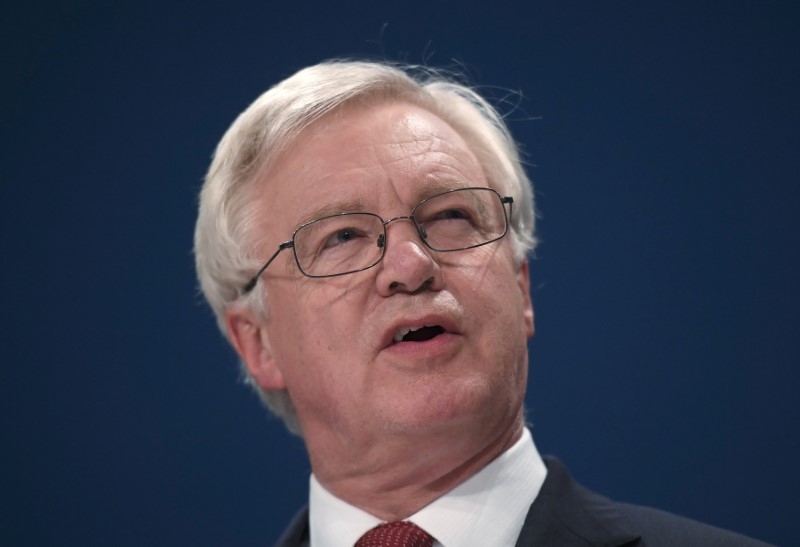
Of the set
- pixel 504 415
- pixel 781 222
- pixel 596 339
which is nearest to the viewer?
pixel 504 415

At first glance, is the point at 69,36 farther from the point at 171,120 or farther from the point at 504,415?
the point at 504,415

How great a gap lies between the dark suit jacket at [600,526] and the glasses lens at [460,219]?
0.59 meters

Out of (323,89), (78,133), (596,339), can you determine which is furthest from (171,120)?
(596,339)

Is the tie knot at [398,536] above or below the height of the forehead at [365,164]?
below

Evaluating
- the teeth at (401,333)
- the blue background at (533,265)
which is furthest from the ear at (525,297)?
the blue background at (533,265)

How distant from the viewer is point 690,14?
116 inches

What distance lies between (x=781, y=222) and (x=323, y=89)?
1602 mm

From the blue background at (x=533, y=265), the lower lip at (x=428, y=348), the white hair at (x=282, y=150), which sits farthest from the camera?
the blue background at (x=533, y=265)

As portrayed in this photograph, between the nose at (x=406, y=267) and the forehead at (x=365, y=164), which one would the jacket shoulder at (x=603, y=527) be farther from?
the forehead at (x=365, y=164)

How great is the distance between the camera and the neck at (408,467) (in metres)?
1.93

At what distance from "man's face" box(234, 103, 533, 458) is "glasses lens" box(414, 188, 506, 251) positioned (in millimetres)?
27

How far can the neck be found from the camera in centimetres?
193

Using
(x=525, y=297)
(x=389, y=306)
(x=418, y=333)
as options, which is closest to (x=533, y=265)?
(x=525, y=297)

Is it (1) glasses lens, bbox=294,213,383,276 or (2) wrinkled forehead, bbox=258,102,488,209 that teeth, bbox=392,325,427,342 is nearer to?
(1) glasses lens, bbox=294,213,383,276
